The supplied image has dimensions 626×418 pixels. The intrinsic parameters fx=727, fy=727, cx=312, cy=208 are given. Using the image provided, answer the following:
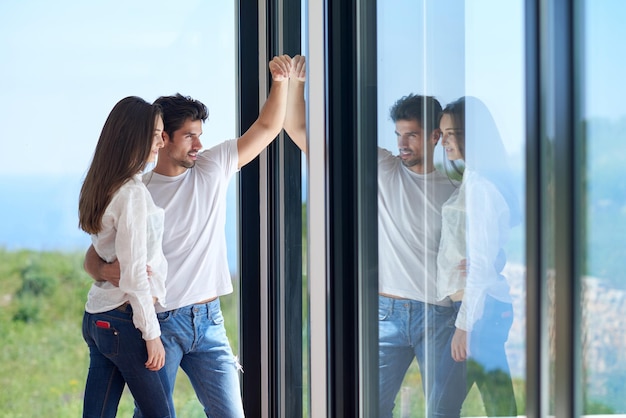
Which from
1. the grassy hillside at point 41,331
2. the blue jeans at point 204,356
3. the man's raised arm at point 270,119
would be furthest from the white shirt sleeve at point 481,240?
the grassy hillside at point 41,331

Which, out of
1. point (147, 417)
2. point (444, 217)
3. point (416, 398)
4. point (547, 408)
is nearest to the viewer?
point (547, 408)

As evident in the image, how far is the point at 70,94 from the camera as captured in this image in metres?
2.57

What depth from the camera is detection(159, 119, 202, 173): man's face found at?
248cm

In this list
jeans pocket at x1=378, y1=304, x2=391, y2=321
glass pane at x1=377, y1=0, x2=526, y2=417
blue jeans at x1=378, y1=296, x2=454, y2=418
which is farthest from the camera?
jeans pocket at x1=378, y1=304, x2=391, y2=321

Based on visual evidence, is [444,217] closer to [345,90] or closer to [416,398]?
[416,398]

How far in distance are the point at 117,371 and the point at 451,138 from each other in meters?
1.66

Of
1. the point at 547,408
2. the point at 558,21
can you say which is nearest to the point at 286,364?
the point at 547,408

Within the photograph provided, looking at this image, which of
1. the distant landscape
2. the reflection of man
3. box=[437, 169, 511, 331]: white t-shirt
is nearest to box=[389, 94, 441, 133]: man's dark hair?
the reflection of man

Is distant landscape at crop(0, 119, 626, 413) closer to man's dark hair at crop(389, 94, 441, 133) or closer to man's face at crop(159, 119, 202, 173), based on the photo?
man's dark hair at crop(389, 94, 441, 133)

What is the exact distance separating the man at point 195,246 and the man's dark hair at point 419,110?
108 centimetres

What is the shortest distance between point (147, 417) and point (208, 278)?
1.62 feet

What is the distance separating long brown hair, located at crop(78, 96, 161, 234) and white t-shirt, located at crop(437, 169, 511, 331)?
4.72ft

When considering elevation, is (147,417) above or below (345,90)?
below

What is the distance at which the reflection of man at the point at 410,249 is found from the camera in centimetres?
121
